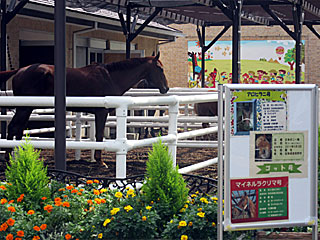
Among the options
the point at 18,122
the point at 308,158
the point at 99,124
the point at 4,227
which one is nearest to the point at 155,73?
the point at 99,124

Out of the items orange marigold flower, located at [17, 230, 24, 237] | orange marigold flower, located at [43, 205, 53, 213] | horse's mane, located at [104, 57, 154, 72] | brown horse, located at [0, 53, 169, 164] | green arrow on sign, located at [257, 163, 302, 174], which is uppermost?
horse's mane, located at [104, 57, 154, 72]

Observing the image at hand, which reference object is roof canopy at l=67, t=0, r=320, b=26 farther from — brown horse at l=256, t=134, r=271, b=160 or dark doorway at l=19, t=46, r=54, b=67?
brown horse at l=256, t=134, r=271, b=160

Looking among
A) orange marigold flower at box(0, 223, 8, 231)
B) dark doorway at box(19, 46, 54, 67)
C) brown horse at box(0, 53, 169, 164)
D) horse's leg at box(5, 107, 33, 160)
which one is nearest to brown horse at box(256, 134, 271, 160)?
orange marigold flower at box(0, 223, 8, 231)

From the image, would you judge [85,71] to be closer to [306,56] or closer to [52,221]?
[52,221]

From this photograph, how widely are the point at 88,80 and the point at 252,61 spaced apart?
21845mm

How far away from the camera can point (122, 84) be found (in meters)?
10.9

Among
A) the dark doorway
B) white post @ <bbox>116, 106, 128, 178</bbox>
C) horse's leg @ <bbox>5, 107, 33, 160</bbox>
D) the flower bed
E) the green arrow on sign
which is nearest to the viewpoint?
the green arrow on sign

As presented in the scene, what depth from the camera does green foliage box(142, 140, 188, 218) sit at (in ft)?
15.4

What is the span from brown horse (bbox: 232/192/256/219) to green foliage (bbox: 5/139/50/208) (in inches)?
56.3

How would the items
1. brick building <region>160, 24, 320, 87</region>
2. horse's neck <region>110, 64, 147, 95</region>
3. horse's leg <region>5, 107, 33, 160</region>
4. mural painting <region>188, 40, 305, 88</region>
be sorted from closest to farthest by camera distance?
horse's leg <region>5, 107, 33, 160</region>
horse's neck <region>110, 64, 147, 95</region>
brick building <region>160, 24, 320, 87</region>
mural painting <region>188, 40, 305, 88</region>

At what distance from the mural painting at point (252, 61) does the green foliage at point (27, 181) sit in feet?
85.3

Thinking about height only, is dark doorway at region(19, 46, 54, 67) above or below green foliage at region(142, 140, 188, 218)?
above

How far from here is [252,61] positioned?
104 ft

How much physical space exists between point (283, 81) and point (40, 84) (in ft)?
76.0
